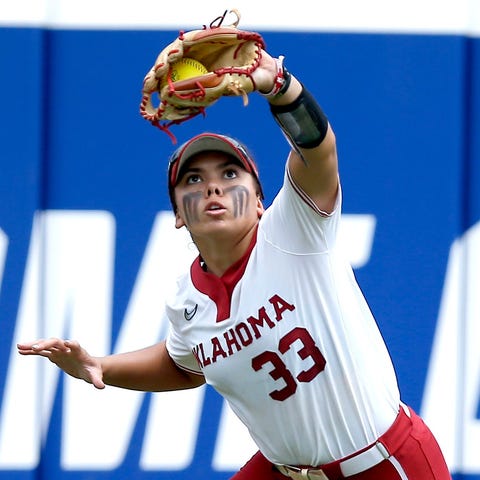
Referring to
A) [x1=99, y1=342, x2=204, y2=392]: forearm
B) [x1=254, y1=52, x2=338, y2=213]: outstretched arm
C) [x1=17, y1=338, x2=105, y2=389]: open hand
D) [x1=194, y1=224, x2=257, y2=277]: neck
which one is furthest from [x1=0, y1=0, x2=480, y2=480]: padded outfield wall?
[x1=254, y1=52, x2=338, y2=213]: outstretched arm

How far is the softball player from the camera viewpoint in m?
2.73

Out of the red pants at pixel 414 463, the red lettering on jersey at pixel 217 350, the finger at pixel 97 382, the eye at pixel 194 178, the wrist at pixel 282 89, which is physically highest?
the wrist at pixel 282 89

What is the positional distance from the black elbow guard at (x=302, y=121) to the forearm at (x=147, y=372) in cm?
85

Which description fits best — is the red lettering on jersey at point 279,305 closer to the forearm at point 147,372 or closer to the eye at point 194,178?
the eye at point 194,178

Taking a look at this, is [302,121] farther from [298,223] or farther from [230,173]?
[230,173]

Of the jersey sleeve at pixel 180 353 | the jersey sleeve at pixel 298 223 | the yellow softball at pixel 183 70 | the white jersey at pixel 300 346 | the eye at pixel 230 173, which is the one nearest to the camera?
the yellow softball at pixel 183 70

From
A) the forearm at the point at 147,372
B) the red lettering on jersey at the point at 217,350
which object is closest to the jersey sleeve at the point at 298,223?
the red lettering on jersey at the point at 217,350

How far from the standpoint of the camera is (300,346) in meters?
2.74

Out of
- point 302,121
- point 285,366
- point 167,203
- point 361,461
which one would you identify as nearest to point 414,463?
point 361,461

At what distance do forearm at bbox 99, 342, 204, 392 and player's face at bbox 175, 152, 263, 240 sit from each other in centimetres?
43

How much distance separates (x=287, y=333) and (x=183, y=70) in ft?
2.03

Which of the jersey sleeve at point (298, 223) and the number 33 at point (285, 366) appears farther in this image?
the number 33 at point (285, 366)

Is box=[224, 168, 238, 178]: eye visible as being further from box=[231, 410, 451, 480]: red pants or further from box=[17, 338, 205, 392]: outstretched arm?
box=[231, 410, 451, 480]: red pants

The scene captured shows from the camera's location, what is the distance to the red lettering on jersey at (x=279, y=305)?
2.74 m
